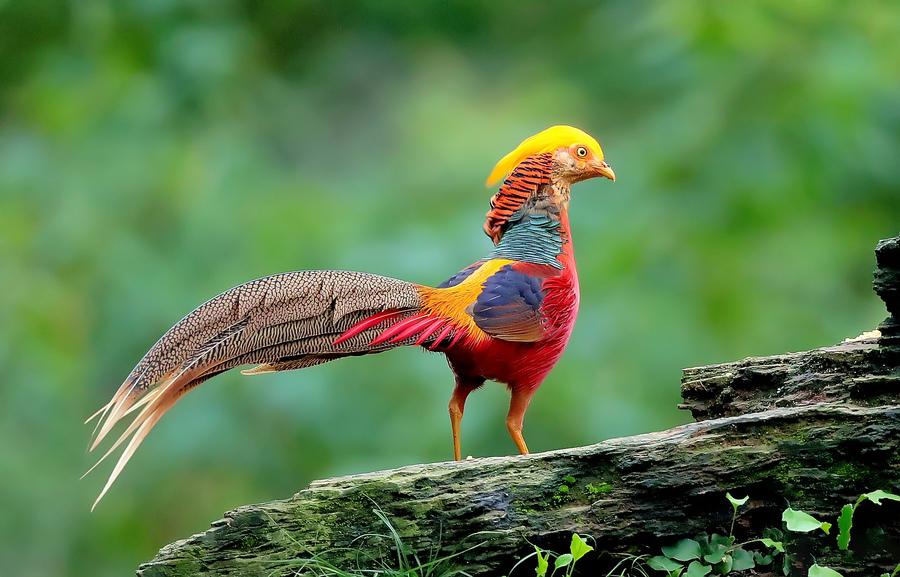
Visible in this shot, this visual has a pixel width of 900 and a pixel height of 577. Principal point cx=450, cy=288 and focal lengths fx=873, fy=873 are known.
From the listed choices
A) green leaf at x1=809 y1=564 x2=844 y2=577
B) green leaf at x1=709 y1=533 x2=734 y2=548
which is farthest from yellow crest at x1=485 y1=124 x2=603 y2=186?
green leaf at x1=809 y1=564 x2=844 y2=577

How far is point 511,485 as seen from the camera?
1.94 metres

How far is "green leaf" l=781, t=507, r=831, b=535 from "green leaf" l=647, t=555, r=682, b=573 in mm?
247

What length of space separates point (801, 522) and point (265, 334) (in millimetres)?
1295

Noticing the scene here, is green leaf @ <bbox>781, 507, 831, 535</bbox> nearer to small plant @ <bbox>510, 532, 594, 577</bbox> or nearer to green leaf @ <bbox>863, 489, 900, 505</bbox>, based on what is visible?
green leaf @ <bbox>863, 489, 900, 505</bbox>

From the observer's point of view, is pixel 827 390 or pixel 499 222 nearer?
pixel 827 390

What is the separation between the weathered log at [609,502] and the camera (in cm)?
185

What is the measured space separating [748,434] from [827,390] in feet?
1.24

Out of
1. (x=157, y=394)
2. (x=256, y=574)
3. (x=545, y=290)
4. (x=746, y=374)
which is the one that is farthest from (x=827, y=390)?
(x=157, y=394)

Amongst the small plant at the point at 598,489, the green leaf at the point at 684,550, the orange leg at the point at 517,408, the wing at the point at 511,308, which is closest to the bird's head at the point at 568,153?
the wing at the point at 511,308

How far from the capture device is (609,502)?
1.91 metres

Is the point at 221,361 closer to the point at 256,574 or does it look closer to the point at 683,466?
the point at 256,574

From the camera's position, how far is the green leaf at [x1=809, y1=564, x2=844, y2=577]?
5.58 ft

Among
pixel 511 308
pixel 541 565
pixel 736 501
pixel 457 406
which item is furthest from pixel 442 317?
pixel 736 501

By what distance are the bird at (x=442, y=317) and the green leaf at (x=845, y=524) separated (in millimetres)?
981
